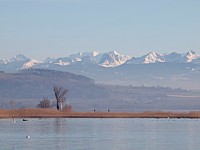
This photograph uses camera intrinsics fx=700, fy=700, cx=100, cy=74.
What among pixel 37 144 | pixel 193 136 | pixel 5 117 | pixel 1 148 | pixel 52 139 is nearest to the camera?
pixel 1 148

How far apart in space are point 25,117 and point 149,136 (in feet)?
159

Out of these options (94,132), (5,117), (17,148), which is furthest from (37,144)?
(5,117)

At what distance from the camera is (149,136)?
211 feet

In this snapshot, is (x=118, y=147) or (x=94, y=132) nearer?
(x=118, y=147)

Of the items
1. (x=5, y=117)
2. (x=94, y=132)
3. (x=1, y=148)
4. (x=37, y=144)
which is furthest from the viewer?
(x=5, y=117)

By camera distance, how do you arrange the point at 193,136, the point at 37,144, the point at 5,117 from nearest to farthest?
the point at 37,144 < the point at 193,136 < the point at 5,117

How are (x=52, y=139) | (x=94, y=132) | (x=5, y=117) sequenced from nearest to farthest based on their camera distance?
(x=52, y=139), (x=94, y=132), (x=5, y=117)

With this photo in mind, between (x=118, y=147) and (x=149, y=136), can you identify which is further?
(x=149, y=136)

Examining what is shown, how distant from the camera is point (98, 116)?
375ft

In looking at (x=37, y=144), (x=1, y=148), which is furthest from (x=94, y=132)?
(x=1, y=148)

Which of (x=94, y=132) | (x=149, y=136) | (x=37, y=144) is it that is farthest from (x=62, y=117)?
(x=37, y=144)

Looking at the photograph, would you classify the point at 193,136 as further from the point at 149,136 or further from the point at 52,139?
the point at 52,139

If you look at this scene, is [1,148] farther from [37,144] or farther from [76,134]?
[76,134]

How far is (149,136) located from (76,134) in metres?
7.25
